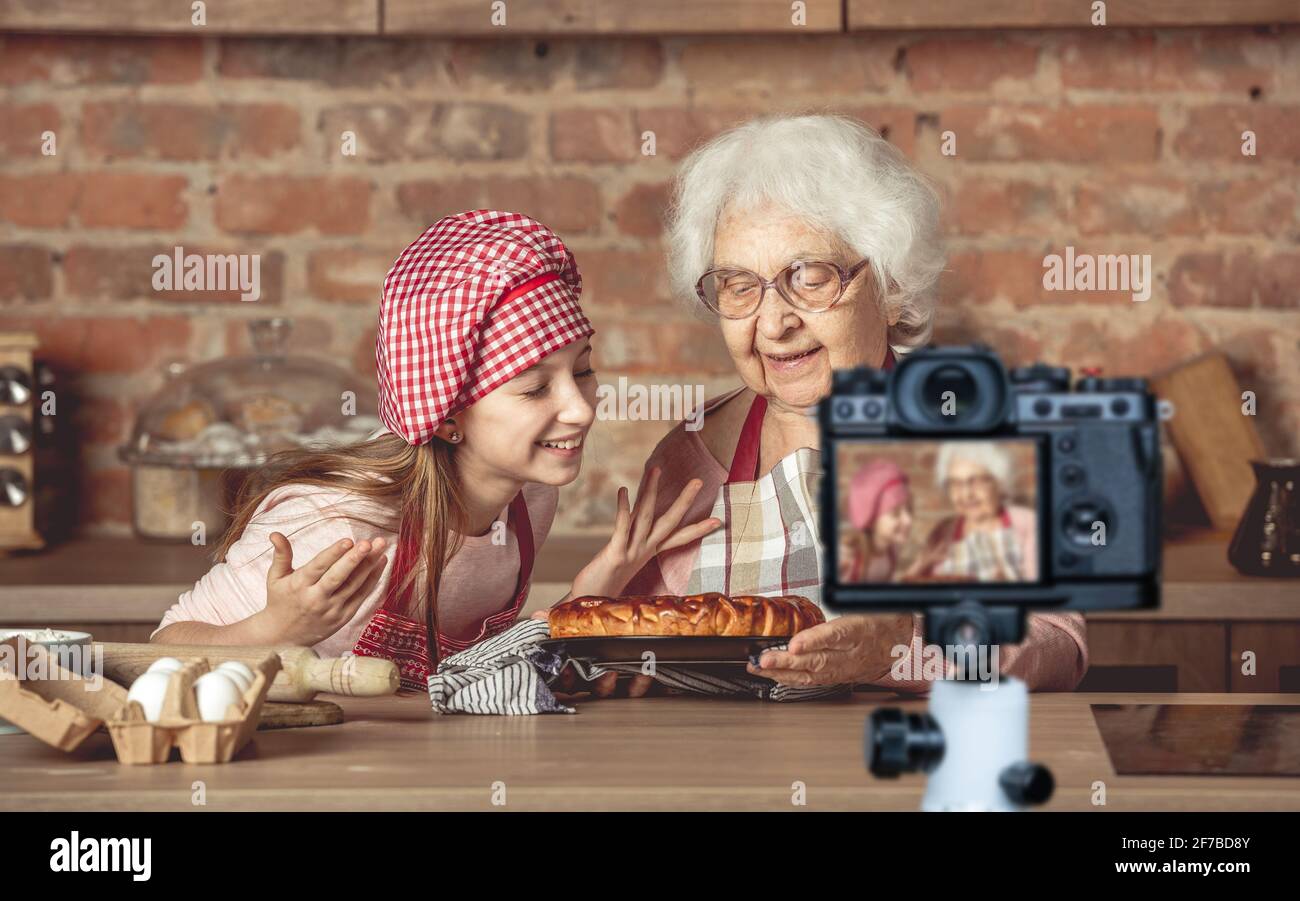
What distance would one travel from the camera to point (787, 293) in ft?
6.02

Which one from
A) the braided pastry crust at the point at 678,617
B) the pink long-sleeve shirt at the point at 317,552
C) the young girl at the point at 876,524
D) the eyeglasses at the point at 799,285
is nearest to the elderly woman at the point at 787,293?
the eyeglasses at the point at 799,285

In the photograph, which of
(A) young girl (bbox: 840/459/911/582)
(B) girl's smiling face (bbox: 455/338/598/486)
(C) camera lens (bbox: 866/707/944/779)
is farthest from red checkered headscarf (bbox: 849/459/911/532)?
(B) girl's smiling face (bbox: 455/338/598/486)

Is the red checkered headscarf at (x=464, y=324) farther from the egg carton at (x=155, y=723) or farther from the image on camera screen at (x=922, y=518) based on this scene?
the image on camera screen at (x=922, y=518)

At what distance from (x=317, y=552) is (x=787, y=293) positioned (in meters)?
0.61

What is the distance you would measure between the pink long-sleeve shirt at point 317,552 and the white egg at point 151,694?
0.44m

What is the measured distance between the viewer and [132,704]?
4.15 ft

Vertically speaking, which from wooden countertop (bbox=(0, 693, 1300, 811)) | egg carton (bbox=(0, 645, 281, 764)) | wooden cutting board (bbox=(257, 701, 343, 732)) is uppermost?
egg carton (bbox=(0, 645, 281, 764))

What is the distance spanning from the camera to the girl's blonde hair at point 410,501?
5.84 ft

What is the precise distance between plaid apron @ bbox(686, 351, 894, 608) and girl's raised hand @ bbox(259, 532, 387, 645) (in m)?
0.50

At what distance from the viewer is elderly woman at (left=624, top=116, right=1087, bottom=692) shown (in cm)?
184

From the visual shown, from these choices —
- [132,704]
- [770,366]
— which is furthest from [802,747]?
[770,366]

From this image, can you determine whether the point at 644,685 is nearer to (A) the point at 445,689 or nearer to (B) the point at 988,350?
(A) the point at 445,689

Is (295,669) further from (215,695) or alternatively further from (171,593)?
(171,593)

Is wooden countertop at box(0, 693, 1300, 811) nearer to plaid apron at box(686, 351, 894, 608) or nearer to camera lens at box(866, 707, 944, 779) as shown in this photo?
camera lens at box(866, 707, 944, 779)
